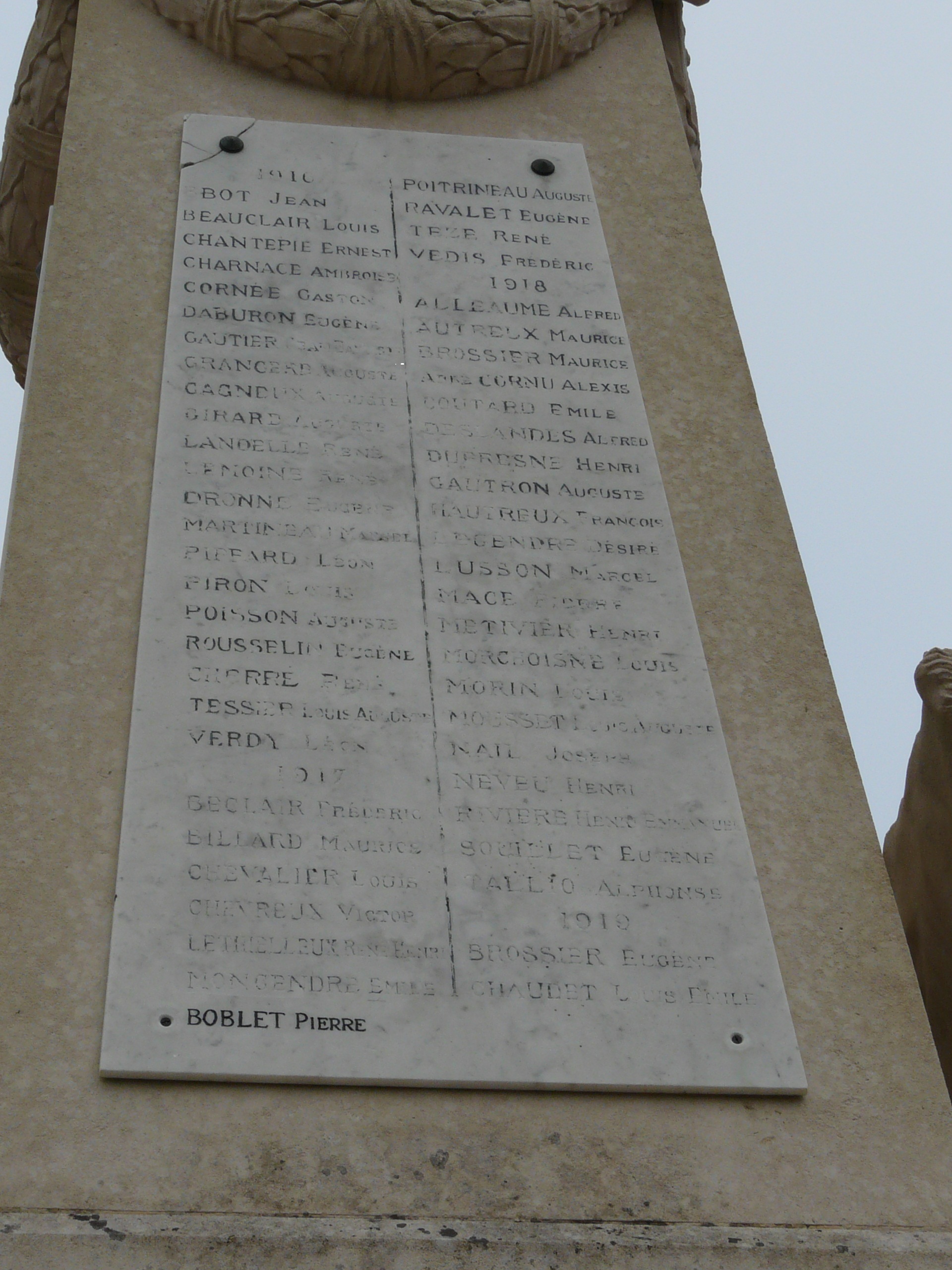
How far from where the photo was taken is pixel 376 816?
4.38 m

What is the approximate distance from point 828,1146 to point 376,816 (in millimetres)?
1301

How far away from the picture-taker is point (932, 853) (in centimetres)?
541

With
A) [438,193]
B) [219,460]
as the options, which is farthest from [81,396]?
[438,193]

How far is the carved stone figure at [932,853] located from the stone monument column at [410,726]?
1.73 ft

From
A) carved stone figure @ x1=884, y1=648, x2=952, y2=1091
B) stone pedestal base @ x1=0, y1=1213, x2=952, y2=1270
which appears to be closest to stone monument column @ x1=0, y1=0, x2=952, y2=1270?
stone pedestal base @ x1=0, y1=1213, x2=952, y2=1270

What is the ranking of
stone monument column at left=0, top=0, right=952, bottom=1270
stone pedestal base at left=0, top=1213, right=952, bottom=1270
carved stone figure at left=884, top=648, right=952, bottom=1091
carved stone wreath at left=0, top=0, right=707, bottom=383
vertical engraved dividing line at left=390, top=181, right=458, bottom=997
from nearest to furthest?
1. stone pedestal base at left=0, top=1213, right=952, bottom=1270
2. stone monument column at left=0, top=0, right=952, bottom=1270
3. vertical engraved dividing line at left=390, top=181, right=458, bottom=997
4. carved stone figure at left=884, top=648, right=952, bottom=1091
5. carved stone wreath at left=0, top=0, right=707, bottom=383

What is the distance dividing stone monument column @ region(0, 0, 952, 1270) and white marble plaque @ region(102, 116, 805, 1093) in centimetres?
1

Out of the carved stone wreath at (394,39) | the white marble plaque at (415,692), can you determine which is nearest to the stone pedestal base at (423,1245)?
the white marble plaque at (415,692)

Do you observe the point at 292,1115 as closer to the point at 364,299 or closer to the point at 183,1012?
the point at 183,1012

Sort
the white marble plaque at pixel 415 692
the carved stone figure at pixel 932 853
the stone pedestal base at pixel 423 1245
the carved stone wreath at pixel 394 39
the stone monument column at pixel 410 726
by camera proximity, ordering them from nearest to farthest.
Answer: the stone pedestal base at pixel 423 1245 < the stone monument column at pixel 410 726 < the white marble plaque at pixel 415 692 < the carved stone figure at pixel 932 853 < the carved stone wreath at pixel 394 39

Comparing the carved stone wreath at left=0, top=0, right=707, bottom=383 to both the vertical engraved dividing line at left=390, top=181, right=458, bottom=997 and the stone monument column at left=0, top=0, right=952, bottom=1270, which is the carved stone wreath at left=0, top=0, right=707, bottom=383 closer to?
the stone monument column at left=0, top=0, right=952, bottom=1270

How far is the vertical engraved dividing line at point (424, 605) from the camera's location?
4.23 metres

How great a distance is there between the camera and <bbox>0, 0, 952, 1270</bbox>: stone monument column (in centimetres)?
392

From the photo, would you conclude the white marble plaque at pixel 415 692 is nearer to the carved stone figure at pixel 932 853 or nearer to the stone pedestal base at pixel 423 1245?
the stone pedestal base at pixel 423 1245
